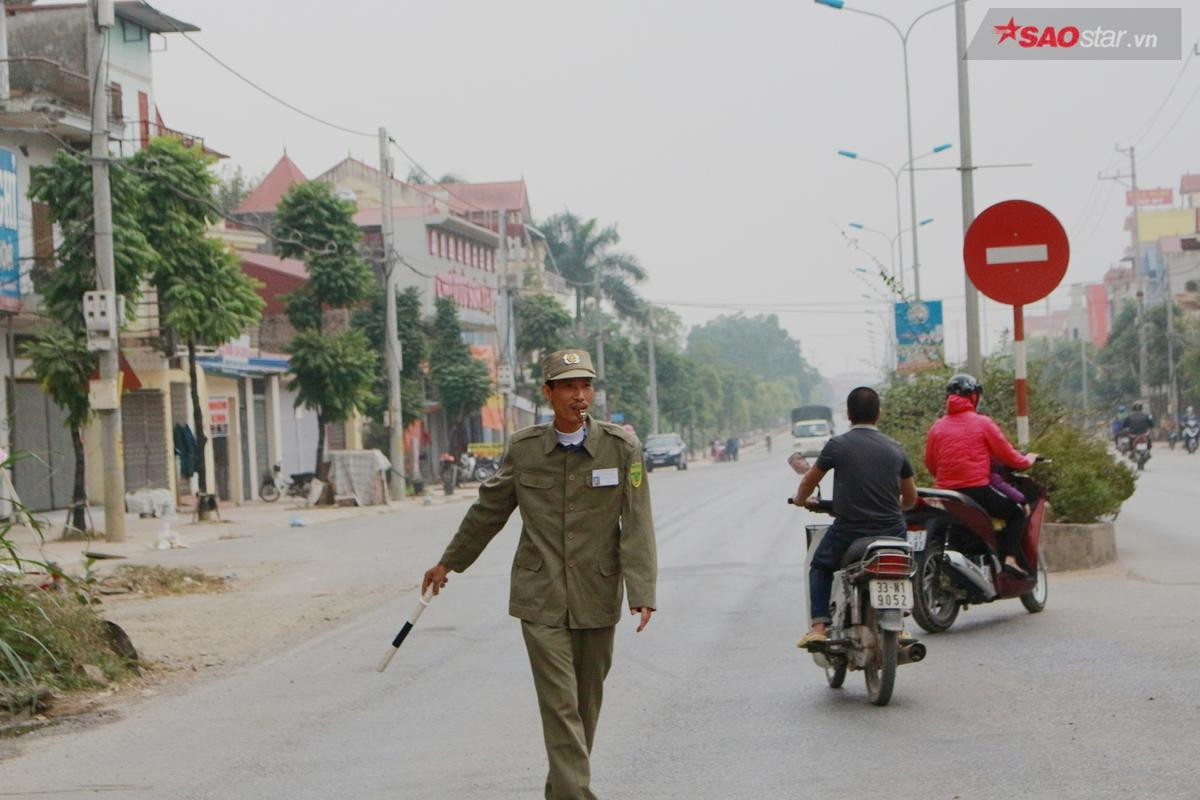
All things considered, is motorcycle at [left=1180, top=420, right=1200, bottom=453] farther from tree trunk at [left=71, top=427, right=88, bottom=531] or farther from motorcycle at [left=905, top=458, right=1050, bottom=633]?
motorcycle at [left=905, top=458, right=1050, bottom=633]

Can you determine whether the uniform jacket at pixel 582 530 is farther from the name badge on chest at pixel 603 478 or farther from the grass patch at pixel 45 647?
the grass patch at pixel 45 647

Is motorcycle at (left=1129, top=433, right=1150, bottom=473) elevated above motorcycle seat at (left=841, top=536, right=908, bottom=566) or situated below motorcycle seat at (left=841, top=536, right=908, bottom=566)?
below

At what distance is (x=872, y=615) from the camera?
8.72m

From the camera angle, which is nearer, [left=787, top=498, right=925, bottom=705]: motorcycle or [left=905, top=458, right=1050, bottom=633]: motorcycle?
[left=787, top=498, right=925, bottom=705]: motorcycle

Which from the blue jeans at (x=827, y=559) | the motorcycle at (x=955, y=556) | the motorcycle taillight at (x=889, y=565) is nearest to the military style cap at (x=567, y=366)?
the motorcycle taillight at (x=889, y=565)

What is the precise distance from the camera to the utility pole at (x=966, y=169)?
18594 millimetres

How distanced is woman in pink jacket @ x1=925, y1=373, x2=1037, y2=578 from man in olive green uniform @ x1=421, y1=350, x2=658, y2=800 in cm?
568

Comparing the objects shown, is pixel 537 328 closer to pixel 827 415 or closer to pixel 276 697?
pixel 827 415

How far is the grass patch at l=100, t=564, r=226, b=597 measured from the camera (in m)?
17.7

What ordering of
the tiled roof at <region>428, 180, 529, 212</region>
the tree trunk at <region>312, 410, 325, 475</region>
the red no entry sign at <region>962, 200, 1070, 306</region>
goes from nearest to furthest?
the red no entry sign at <region>962, 200, 1070, 306</region> < the tree trunk at <region>312, 410, 325, 475</region> < the tiled roof at <region>428, 180, 529, 212</region>

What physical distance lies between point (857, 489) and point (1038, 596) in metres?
3.80

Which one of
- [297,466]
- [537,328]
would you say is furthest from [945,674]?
[537,328]

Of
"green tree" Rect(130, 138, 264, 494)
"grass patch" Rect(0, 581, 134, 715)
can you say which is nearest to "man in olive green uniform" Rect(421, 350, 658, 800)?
"grass patch" Rect(0, 581, 134, 715)

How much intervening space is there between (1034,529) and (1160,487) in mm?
20734
